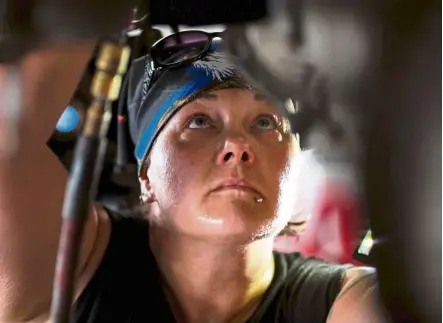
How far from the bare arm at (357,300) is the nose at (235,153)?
0.13m

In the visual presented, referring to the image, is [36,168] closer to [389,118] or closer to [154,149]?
[154,149]

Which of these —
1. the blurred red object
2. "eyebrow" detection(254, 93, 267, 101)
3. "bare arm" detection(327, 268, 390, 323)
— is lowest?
"bare arm" detection(327, 268, 390, 323)

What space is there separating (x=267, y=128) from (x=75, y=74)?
0.15m

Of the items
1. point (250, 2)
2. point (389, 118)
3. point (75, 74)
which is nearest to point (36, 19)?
point (75, 74)

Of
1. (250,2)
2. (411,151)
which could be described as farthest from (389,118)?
(250,2)

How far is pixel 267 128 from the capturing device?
51cm

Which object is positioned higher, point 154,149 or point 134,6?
point 134,6

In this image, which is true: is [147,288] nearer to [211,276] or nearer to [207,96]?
[211,276]

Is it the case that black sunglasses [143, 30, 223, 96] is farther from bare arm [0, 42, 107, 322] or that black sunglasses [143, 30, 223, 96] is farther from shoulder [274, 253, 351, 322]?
shoulder [274, 253, 351, 322]

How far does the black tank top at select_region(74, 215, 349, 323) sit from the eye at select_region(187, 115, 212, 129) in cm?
9

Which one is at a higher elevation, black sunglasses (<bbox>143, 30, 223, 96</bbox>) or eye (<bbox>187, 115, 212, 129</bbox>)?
black sunglasses (<bbox>143, 30, 223, 96</bbox>)

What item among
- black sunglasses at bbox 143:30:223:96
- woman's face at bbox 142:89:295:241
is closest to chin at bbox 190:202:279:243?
woman's face at bbox 142:89:295:241

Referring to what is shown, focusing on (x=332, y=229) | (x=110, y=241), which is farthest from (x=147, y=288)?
(x=332, y=229)

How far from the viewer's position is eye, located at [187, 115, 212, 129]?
51 cm
